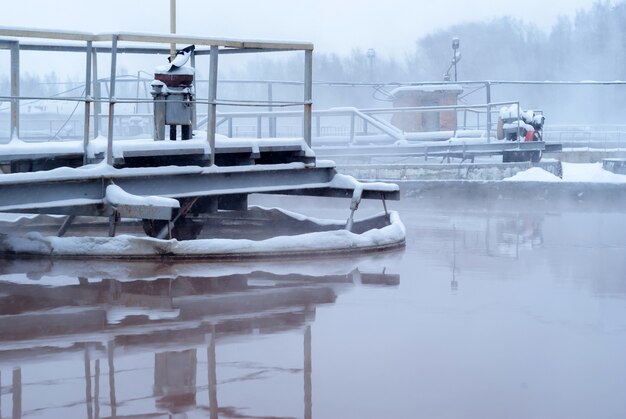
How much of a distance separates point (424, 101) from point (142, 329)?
78.8 ft

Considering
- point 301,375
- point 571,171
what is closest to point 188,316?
point 301,375

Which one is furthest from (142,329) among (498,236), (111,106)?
(498,236)

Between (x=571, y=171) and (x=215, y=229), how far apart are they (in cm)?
1185

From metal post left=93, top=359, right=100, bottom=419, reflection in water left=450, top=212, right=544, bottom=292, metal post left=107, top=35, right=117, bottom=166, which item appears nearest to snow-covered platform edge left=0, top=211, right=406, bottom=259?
metal post left=107, top=35, right=117, bottom=166

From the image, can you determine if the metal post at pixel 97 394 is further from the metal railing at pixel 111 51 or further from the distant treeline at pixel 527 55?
the distant treeline at pixel 527 55

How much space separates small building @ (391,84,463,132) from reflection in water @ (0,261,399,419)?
20.5 meters

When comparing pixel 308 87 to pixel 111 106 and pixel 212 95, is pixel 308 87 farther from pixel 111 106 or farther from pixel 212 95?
pixel 111 106

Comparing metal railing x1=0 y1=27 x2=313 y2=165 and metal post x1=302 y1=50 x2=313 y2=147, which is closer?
metal railing x1=0 y1=27 x2=313 y2=165

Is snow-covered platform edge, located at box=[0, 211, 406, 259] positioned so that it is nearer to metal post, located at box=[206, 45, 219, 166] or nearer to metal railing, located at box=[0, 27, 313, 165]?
metal railing, located at box=[0, 27, 313, 165]

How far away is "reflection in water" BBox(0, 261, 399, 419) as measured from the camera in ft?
15.7

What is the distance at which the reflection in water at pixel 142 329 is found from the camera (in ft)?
15.7

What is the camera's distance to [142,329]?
630cm

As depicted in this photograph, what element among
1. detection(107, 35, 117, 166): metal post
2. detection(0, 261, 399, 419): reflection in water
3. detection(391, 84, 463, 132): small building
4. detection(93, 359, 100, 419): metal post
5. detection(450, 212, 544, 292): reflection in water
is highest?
detection(391, 84, 463, 132): small building

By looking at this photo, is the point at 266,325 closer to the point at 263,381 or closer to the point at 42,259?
the point at 263,381
